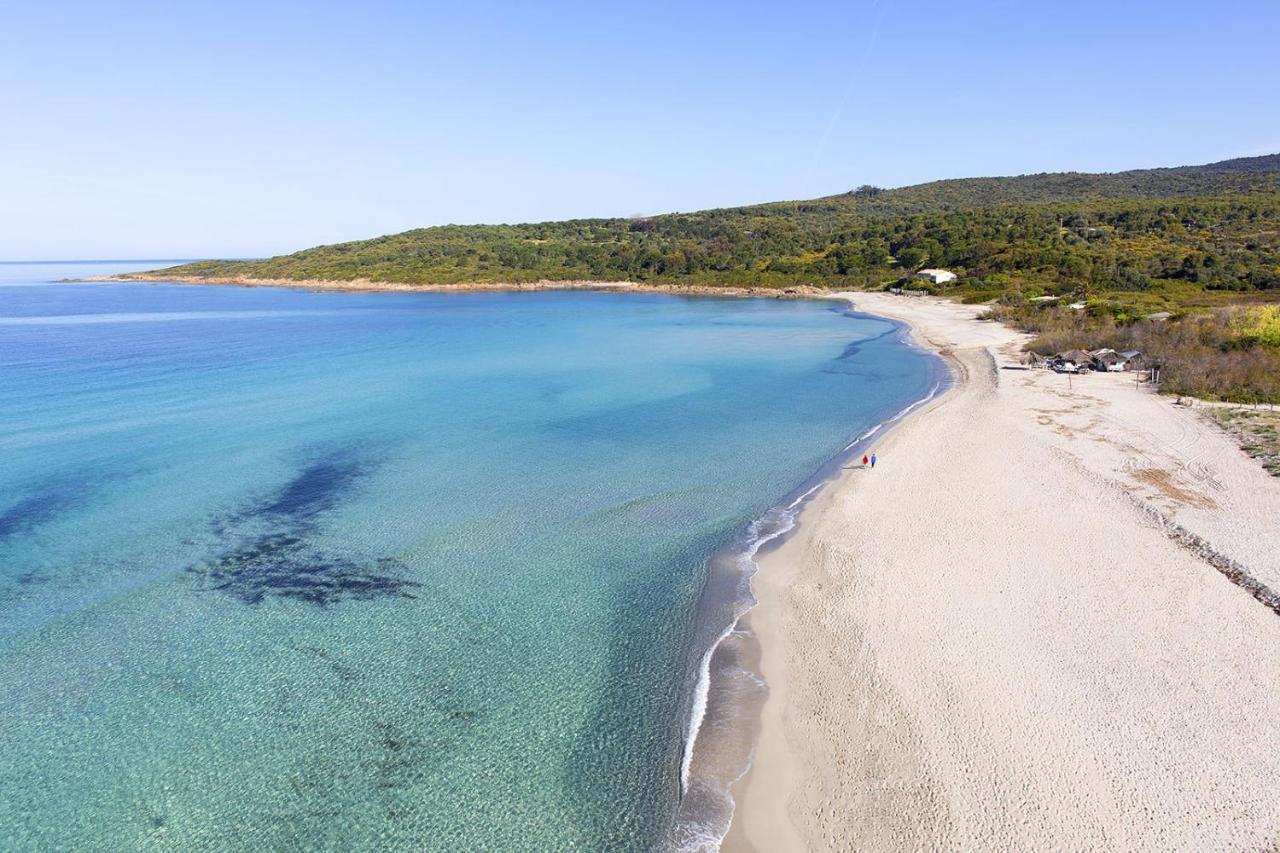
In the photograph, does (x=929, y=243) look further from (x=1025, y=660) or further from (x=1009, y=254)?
(x=1025, y=660)

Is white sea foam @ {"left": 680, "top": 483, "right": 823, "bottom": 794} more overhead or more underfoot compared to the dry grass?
more underfoot

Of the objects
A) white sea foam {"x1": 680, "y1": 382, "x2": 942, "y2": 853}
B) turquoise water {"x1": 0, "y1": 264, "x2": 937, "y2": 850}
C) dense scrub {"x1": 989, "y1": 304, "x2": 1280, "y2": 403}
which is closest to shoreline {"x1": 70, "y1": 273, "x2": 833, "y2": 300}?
dense scrub {"x1": 989, "y1": 304, "x2": 1280, "y2": 403}

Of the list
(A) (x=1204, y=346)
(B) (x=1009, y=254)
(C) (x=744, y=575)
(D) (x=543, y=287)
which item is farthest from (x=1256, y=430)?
(D) (x=543, y=287)

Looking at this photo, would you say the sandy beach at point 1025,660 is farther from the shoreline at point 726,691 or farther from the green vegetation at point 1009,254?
the green vegetation at point 1009,254

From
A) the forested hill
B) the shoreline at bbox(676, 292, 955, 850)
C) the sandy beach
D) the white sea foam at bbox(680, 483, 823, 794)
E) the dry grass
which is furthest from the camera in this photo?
the forested hill

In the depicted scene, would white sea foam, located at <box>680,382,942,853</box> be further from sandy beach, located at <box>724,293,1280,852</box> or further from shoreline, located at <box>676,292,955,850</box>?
sandy beach, located at <box>724,293,1280,852</box>

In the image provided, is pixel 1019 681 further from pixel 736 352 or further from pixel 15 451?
pixel 736 352

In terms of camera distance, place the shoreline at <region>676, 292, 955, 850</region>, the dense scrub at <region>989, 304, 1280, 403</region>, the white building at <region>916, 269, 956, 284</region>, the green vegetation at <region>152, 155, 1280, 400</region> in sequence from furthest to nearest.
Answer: the white building at <region>916, 269, 956, 284</region> < the green vegetation at <region>152, 155, 1280, 400</region> < the dense scrub at <region>989, 304, 1280, 403</region> < the shoreline at <region>676, 292, 955, 850</region>
